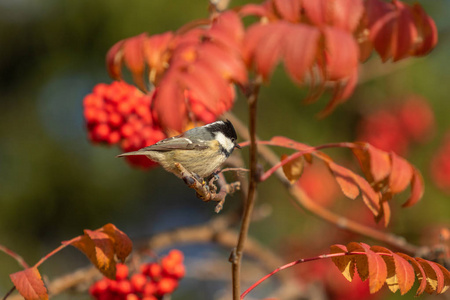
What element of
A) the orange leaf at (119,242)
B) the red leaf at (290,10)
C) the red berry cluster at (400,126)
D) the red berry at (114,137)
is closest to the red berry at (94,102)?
the red berry at (114,137)

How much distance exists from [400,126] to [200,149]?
2432 millimetres

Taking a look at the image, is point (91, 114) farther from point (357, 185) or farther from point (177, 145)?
point (357, 185)

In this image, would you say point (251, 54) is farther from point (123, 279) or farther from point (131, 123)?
point (131, 123)

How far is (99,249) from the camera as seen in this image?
1.28 metres

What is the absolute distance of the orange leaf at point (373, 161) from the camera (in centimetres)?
→ 120

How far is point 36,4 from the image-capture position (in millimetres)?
4961

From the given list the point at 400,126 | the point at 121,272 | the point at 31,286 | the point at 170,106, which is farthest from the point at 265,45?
the point at 400,126

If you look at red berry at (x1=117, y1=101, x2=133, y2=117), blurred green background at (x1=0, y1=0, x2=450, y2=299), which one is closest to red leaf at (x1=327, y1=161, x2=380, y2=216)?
red berry at (x1=117, y1=101, x2=133, y2=117)

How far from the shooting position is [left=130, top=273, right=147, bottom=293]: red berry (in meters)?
1.65

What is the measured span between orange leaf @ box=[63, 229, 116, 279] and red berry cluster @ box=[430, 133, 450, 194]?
2.95 m

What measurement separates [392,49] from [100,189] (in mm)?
4161

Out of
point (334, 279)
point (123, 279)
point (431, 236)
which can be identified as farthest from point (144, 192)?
point (123, 279)

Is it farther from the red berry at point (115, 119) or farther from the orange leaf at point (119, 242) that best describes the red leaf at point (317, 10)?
the red berry at point (115, 119)

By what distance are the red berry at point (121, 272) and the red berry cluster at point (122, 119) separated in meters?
0.49
